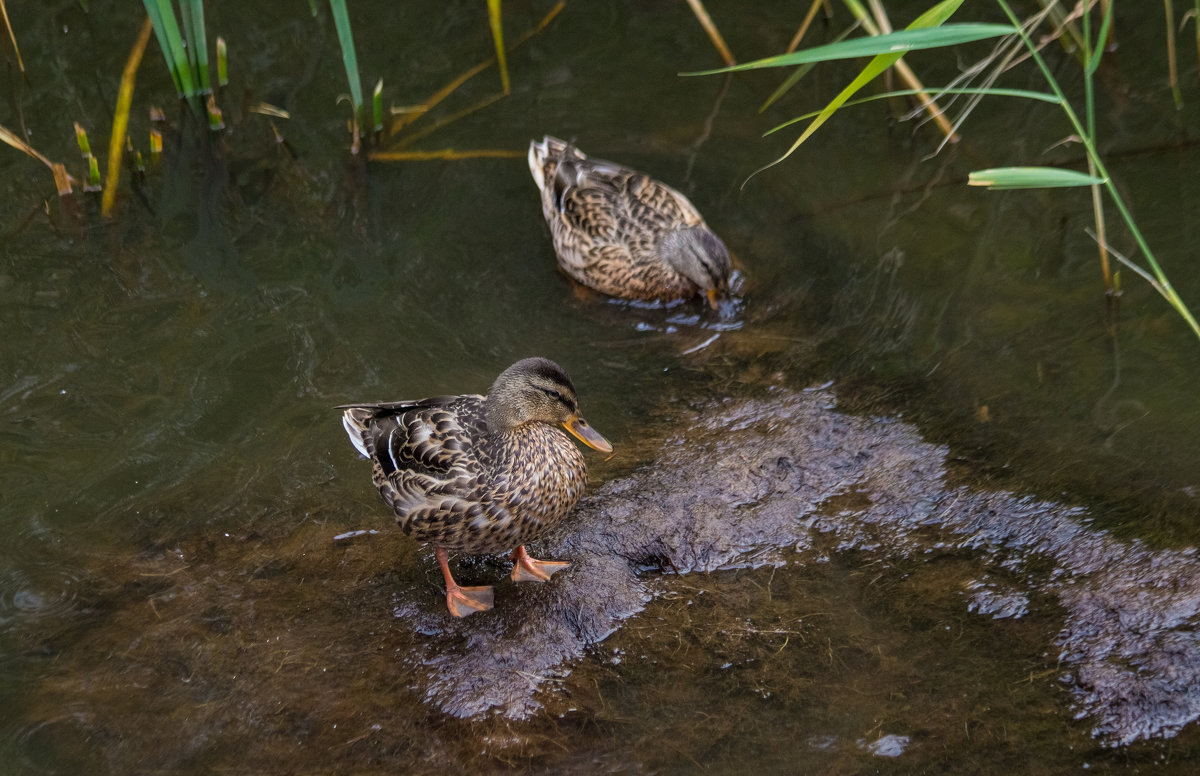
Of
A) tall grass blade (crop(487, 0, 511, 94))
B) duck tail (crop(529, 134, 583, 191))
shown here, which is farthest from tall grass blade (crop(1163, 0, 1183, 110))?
tall grass blade (crop(487, 0, 511, 94))

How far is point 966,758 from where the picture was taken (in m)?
3.37

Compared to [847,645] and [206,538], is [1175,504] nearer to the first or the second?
[847,645]

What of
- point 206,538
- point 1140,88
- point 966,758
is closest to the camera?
point 966,758

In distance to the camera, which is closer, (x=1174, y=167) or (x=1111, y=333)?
(x=1111, y=333)

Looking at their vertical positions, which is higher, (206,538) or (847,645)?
(206,538)

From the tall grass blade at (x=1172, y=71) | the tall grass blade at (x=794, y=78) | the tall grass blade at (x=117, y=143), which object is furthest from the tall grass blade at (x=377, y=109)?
the tall grass blade at (x=1172, y=71)

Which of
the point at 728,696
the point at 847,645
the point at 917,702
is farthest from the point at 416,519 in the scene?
the point at 917,702

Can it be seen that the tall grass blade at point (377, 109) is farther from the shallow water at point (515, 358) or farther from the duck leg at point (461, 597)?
the duck leg at point (461, 597)

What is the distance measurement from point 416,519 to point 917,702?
1880 millimetres

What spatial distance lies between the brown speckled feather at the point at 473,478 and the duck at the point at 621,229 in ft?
7.47

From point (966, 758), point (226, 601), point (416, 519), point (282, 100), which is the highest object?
point (282, 100)

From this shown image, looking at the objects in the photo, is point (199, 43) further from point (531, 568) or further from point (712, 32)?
point (531, 568)

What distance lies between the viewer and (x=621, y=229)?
6.75m

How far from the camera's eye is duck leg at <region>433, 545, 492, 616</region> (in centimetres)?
420
